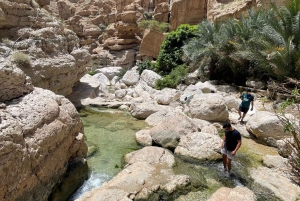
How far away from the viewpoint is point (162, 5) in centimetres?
2912

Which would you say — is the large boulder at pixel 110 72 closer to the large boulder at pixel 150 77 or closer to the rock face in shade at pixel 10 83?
the large boulder at pixel 150 77

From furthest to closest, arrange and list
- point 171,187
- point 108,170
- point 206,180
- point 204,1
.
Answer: point 204,1, point 108,170, point 206,180, point 171,187

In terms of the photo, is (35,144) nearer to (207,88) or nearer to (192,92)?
(192,92)

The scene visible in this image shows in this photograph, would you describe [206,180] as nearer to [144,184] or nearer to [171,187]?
[171,187]

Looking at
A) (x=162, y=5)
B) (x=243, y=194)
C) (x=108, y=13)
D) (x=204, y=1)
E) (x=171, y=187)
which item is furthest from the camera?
(x=108, y=13)

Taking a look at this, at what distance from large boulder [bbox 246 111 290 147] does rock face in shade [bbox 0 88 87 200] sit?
21.0 ft

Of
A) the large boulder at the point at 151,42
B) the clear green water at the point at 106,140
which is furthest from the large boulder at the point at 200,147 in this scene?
the large boulder at the point at 151,42

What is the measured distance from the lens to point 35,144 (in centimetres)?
461

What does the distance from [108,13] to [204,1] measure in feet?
69.7

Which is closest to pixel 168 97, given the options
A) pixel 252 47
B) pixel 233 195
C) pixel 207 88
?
pixel 207 88

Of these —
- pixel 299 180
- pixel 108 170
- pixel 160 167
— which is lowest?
pixel 108 170

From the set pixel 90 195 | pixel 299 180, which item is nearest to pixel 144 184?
pixel 90 195

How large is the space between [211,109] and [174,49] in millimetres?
11409

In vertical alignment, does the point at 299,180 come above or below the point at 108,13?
below
